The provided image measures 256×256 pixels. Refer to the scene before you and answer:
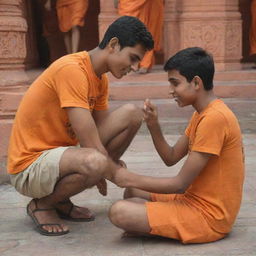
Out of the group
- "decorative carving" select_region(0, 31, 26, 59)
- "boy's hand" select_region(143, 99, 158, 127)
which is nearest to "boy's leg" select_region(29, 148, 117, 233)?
"boy's hand" select_region(143, 99, 158, 127)

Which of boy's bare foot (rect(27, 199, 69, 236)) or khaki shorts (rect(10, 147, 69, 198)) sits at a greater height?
khaki shorts (rect(10, 147, 69, 198))

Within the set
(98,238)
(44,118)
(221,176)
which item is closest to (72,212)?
(98,238)

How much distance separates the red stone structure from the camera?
5055 millimetres

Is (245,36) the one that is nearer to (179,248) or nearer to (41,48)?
(41,48)

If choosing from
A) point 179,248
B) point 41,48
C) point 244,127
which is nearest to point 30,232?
point 179,248

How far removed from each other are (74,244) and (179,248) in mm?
616

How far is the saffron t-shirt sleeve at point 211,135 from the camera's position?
2635mm

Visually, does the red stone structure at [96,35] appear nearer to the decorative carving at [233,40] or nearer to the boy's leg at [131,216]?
the decorative carving at [233,40]

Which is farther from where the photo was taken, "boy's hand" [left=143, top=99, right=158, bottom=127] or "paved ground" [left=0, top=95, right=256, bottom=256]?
"boy's hand" [left=143, top=99, right=158, bottom=127]

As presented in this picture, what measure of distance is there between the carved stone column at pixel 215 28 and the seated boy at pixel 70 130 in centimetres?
488

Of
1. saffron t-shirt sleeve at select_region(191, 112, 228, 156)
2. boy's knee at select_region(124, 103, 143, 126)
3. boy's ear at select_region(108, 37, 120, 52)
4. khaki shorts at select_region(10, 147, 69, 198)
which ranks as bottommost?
khaki shorts at select_region(10, 147, 69, 198)

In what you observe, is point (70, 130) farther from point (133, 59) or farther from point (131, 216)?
point (131, 216)

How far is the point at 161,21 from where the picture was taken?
7.83m

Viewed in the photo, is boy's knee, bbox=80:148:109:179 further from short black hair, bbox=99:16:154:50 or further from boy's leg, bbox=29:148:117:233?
short black hair, bbox=99:16:154:50
